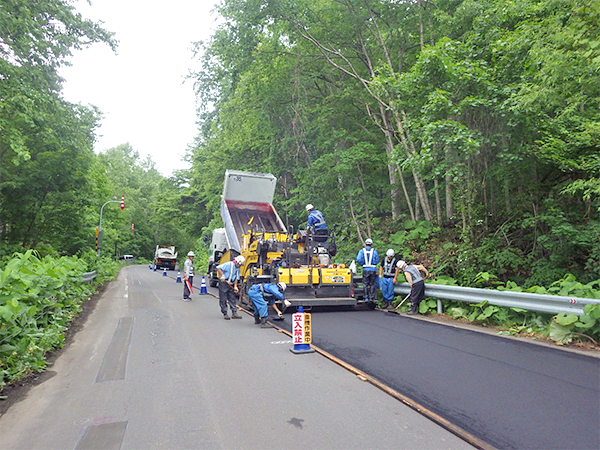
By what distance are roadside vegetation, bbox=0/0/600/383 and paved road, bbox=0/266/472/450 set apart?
1205mm

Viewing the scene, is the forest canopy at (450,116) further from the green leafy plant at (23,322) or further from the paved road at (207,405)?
the green leafy plant at (23,322)

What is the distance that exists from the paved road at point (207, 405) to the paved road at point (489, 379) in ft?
1.44

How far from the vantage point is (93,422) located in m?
4.45

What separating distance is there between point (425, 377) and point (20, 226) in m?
17.2

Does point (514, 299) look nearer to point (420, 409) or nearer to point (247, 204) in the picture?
point (420, 409)

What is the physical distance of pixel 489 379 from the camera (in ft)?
18.2

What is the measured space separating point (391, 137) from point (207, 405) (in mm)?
14313

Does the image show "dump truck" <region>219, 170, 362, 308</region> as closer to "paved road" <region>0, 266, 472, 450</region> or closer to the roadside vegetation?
the roadside vegetation

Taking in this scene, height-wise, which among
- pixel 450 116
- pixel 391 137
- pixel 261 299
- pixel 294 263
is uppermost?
pixel 391 137

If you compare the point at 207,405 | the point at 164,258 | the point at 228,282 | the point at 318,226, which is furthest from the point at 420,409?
the point at 164,258

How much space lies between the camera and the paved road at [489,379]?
158 inches

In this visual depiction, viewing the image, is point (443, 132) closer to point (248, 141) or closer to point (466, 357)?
point (466, 357)

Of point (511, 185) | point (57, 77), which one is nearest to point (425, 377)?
point (511, 185)

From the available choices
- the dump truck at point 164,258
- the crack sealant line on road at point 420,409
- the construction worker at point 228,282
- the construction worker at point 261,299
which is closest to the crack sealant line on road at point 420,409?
the crack sealant line on road at point 420,409
